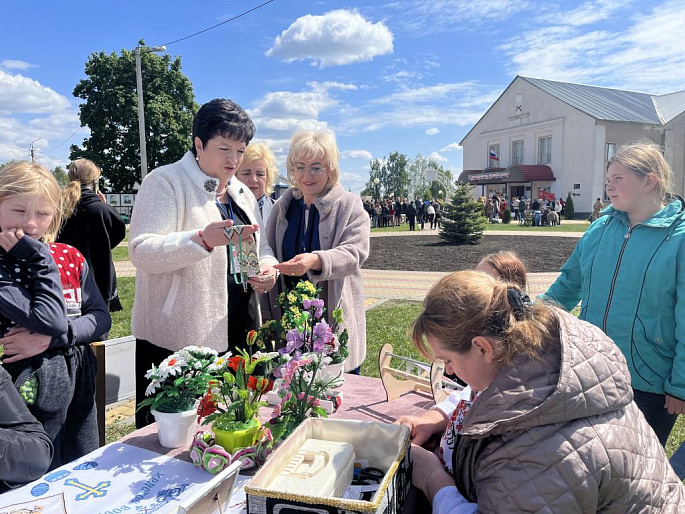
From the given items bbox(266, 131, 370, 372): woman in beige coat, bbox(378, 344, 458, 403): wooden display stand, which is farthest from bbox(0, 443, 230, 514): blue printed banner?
bbox(266, 131, 370, 372): woman in beige coat

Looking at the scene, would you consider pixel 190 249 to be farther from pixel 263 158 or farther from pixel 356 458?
pixel 263 158

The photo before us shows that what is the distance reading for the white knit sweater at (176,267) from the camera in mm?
1972

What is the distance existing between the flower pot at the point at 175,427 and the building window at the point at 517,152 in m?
40.4

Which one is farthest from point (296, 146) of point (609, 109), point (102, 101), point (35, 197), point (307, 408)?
point (609, 109)

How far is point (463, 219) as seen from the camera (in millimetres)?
17531

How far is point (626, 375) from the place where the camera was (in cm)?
121

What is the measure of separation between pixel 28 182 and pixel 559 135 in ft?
126

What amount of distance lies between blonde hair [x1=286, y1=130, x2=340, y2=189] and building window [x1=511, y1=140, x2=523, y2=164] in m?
39.1

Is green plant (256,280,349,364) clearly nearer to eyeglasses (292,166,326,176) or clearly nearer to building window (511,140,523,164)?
eyeglasses (292,166,326,176)

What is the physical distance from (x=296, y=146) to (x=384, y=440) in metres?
1.61

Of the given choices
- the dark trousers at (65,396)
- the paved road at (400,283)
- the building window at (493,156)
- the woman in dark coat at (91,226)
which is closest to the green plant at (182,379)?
the dark trousers at (65,396)

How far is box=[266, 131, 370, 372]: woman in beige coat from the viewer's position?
246 cm

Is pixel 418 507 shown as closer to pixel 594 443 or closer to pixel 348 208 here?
pixel 594 443

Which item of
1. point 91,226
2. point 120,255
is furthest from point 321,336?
point 120,255
